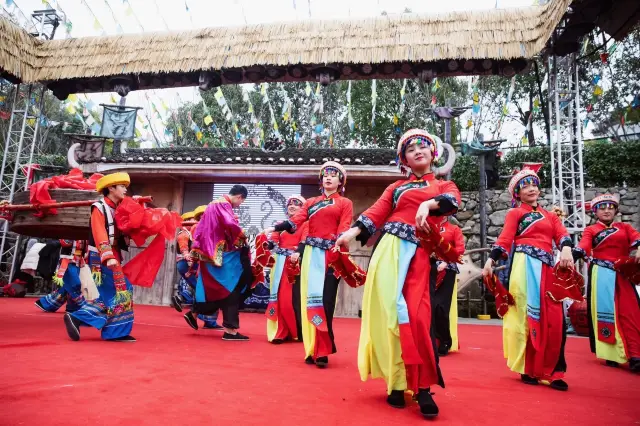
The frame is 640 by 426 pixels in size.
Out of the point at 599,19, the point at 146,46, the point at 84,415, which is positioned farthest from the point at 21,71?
the point at 599,19

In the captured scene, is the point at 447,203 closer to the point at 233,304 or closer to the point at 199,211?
the point at 233,304

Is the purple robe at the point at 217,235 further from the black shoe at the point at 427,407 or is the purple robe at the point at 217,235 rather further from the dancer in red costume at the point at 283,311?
the black shoe at the point at 427,407

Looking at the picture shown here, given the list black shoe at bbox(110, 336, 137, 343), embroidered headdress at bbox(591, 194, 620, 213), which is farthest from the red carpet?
embroidered headdress at bbox(591, 194, 620, 213)

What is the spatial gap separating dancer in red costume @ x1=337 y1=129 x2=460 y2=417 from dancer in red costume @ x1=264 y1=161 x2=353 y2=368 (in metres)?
1.16

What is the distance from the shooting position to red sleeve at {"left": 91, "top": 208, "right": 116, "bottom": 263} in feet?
13.7

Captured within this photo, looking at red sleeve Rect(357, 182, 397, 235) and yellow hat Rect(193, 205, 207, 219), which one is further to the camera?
yellow hat Rect(193, 205, 207, 219)

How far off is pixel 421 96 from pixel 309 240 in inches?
602

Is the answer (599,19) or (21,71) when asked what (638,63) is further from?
(21,71)

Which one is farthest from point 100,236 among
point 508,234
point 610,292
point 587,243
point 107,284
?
point 610,292

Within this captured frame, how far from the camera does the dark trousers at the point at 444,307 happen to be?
196 inches

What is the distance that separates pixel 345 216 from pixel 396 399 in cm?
198

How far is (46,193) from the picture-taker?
4566 millimetres

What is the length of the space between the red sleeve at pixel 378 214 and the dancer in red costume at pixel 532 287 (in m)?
1.15

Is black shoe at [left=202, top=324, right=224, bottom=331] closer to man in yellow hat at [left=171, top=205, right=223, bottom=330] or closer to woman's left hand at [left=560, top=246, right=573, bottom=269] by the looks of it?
man in yellow hat at [left=171, top=205, right=223, bottom=330]
